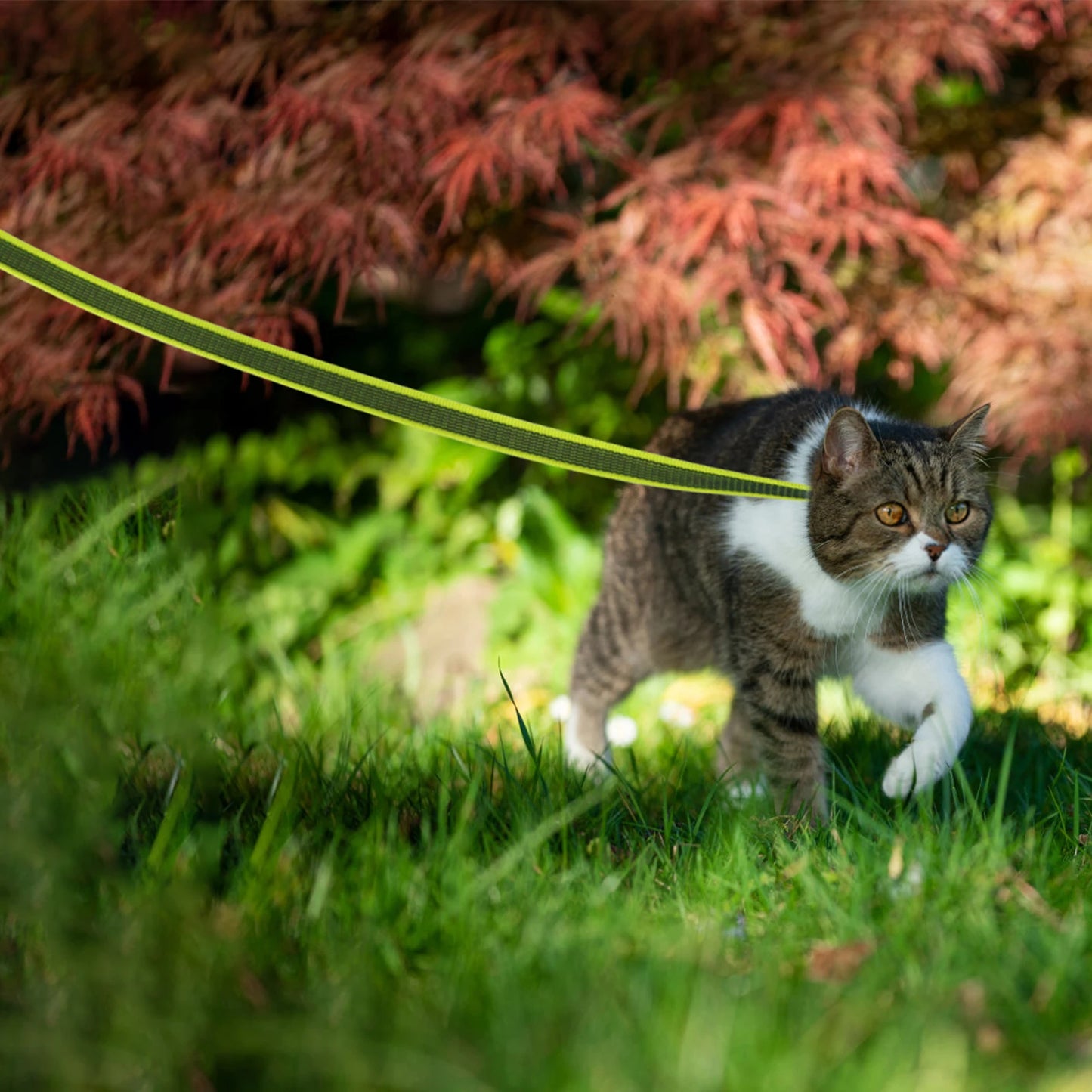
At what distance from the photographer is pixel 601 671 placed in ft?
11.7

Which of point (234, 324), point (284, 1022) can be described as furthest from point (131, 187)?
point (284, 1022)

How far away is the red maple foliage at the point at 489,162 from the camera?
3348 mm

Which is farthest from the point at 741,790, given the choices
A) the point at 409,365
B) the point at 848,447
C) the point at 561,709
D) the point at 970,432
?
the point at 409,365

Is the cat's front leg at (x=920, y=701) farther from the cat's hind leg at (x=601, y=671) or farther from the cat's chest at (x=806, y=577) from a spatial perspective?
the cat's hind leg at (x=601, y=671)

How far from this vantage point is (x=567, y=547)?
480 cm

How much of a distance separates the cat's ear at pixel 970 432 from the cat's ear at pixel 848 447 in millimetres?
193

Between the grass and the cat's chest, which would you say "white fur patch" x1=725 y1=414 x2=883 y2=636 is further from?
the grass

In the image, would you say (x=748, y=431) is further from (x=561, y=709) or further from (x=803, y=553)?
(x=561, y=709)

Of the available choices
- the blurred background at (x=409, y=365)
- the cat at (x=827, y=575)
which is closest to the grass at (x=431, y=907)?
the blurred background at (x=409, y=365)

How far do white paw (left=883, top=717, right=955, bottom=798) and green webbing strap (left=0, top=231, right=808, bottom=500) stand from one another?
2.82 feet

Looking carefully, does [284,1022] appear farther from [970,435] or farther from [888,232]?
[888,232]

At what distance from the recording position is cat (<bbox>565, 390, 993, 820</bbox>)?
2541 millimetres

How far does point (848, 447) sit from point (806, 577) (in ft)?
1.03

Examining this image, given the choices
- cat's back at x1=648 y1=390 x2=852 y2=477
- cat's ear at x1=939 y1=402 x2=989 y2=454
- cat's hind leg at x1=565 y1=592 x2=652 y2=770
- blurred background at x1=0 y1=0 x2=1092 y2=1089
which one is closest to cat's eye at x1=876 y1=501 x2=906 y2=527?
cat's ear at x1=939 y1=402 x2=989 y2=454
